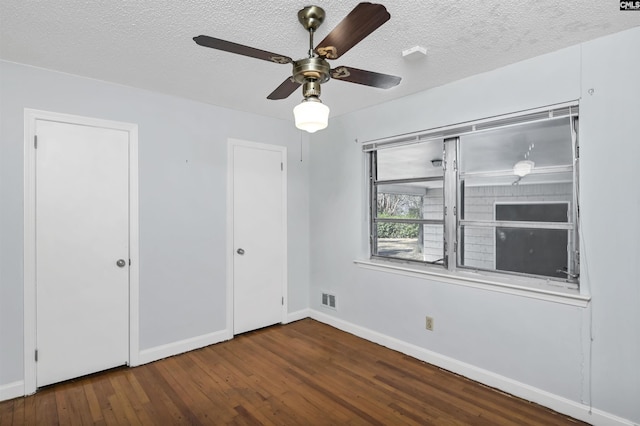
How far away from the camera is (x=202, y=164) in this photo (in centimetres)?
346

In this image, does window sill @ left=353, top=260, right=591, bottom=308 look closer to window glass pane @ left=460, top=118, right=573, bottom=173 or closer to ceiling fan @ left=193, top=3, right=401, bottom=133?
window glass pane @ left=460, top=118, right=573, bottom=173

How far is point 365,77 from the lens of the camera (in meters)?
1.81

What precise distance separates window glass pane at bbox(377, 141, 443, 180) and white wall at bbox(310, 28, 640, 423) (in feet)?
0.73

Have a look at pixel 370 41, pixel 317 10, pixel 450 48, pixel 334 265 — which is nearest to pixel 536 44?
pixel 450 48

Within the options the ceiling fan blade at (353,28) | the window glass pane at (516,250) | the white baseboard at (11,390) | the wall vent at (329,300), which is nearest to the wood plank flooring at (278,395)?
the white baseboard at (11,390)

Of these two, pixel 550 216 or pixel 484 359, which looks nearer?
pixel 550 216

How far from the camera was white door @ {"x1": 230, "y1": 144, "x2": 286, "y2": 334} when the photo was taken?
374cm

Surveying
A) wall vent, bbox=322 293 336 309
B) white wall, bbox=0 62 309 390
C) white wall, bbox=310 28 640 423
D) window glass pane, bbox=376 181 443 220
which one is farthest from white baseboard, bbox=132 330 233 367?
window glass pane, bbox=376 181 443 220

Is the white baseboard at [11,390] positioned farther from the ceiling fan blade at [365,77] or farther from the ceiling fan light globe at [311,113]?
the ceiling fan blade at [365,77]

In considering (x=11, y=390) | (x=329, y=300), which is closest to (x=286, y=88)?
(x=329, y=300)

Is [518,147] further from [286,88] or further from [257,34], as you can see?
[257,34]

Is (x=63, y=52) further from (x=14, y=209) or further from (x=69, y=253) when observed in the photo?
(x=69, y=253)

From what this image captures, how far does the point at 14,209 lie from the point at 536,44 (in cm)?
398

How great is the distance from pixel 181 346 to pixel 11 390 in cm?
124
